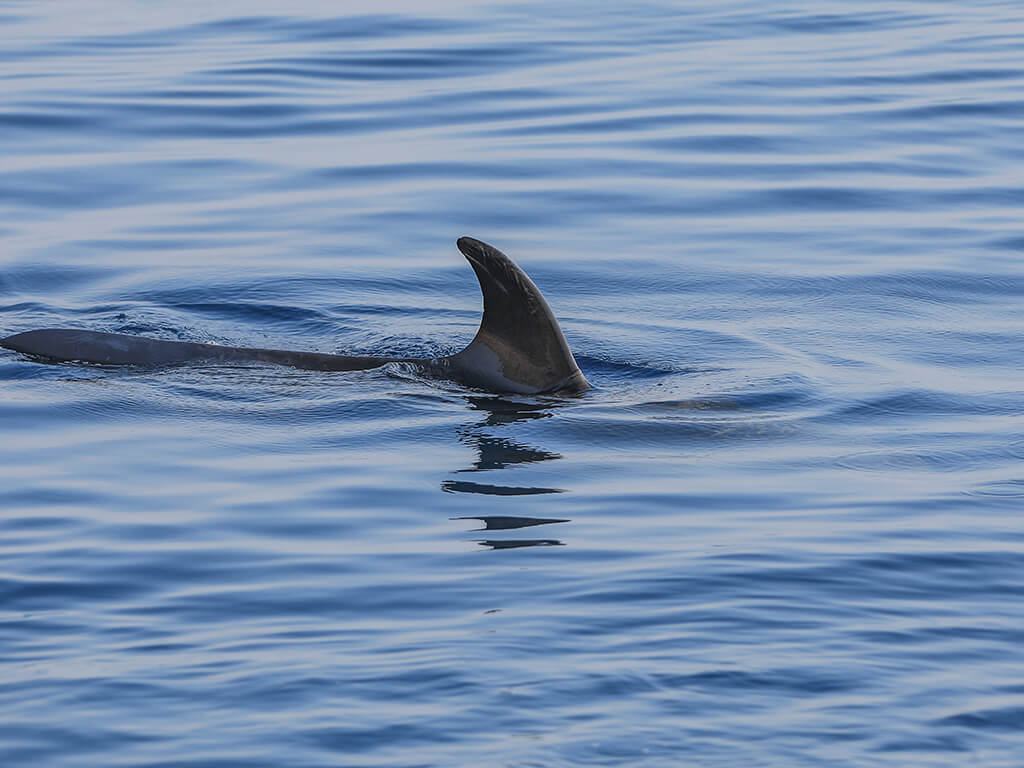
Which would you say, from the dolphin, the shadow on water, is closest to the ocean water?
the shadow on water

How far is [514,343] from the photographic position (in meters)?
9.39

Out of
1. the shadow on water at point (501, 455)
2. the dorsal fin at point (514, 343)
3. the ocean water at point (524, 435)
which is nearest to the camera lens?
the ocean water at point (524, 435)

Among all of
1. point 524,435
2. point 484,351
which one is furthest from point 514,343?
point 524,435

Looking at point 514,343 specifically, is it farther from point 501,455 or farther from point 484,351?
point 501,455

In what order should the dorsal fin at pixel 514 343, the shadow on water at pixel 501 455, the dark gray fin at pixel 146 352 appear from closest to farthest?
1. the shadow on water at pixel 501 455
2. the dorsal fin at pixel 514 343
3. the dark gray fin at pixel 146 352

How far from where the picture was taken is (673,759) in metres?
5.05

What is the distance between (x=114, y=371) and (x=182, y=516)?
2.66 meters

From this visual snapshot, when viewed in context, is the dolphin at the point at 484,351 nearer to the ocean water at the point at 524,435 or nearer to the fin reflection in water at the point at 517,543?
the ocean water at the point at 524,435

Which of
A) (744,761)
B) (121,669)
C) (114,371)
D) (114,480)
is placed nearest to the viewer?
(744,761)

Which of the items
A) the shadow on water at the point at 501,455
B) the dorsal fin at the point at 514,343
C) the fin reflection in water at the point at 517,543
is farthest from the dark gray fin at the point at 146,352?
the fin reflection in water at the point at 517,543

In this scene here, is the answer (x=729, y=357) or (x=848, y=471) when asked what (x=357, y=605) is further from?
(x=729, y=357)

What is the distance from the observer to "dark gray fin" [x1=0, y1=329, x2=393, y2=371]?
9867mm

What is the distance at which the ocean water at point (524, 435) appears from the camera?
18.0ft

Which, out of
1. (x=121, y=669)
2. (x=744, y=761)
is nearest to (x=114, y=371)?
(x=121, y=669)
